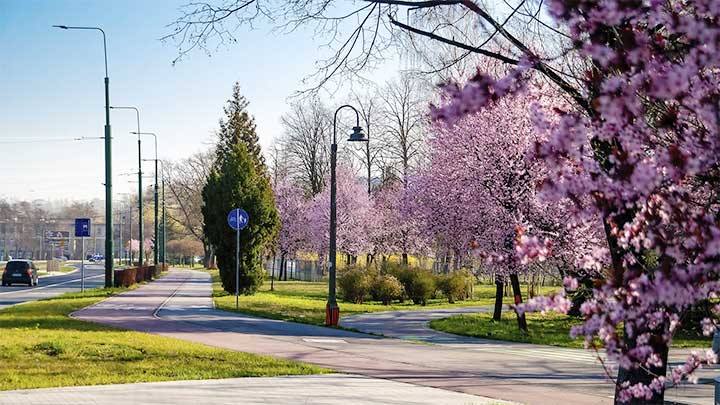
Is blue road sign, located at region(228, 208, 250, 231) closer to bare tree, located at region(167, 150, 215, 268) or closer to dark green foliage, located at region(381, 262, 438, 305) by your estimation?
dark green foliage, located at region(381, 262, 438, 305)

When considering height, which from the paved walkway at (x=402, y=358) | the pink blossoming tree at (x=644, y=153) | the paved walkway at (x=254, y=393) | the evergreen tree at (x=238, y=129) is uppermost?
the evergreen tree at (x=238, y=129)

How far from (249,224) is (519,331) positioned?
713 inches

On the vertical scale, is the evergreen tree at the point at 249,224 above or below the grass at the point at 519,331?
above

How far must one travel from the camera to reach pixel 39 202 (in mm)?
146750

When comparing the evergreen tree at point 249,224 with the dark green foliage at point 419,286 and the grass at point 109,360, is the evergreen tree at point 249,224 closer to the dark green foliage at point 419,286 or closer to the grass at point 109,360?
the dark green foliage at point 419,286

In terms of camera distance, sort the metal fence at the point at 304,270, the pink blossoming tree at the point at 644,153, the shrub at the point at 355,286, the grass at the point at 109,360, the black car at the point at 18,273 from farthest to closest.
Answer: the metal fence at the point at 304,270 < the black car at the point at 18,273 < the shrub at the point at 355,286 < the grass at the point at 109,360 < the pink blossoming tree at the point at 644,153

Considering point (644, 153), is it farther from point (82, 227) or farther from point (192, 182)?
point (192, 182)

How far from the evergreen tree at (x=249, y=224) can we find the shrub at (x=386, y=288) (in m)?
6.15

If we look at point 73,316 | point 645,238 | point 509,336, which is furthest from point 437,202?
point 645,238

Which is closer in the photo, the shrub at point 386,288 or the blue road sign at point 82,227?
the blue road sign at point 82,227

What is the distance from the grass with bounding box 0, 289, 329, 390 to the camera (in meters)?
11.6

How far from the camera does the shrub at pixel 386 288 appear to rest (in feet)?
115

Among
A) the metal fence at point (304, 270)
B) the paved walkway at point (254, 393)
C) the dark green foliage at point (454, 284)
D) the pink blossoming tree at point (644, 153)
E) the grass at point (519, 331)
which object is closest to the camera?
the pink blossoming tree at point (644, 153)

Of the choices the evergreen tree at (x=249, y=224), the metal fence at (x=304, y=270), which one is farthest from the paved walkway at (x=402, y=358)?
the metal fence at (x=304, y=270)
